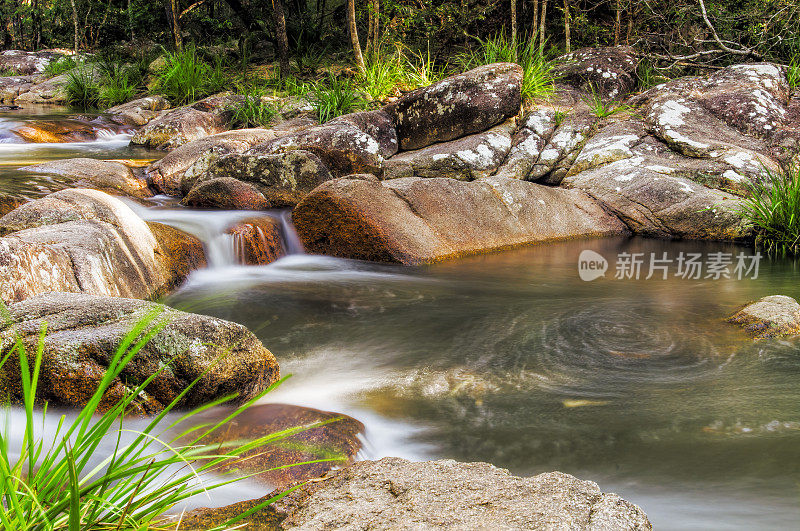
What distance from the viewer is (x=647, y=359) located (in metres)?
3.96

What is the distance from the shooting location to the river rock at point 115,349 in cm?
282

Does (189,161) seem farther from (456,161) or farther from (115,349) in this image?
(115,349)

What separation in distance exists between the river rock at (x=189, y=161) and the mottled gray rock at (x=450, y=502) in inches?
270

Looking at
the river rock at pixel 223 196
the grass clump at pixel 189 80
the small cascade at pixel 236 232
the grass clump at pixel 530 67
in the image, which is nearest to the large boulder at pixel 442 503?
the small cascade at pixel 236 232

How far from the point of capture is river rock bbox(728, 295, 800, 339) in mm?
4184

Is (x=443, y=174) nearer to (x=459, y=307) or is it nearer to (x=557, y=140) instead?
(x=557, y=140)

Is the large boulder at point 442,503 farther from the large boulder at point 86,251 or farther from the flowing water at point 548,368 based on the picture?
the large boulder at point 86,251

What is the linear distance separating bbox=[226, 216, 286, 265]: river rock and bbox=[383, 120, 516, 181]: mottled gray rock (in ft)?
8.71

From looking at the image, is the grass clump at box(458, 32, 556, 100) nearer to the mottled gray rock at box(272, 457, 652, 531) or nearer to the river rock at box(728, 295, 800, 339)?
the river rock at box(728, 295, 800, 339)

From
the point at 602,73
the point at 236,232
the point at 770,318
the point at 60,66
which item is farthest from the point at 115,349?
the point at 60,66

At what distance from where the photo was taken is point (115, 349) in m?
2.85

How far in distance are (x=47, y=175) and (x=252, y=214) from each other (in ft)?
9.34

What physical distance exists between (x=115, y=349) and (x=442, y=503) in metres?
1.73

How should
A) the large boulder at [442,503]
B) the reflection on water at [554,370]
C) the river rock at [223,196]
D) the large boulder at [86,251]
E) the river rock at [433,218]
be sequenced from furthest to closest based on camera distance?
the river rock at [223,196] < the river rock at [433,218] < the large boulder at [86,251] < the reflection on water at [554,370] < the large boulder at [442,503]
